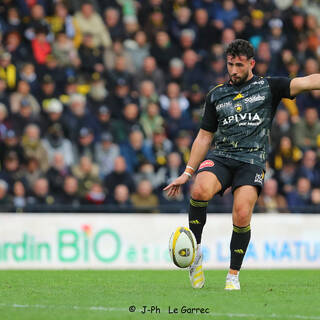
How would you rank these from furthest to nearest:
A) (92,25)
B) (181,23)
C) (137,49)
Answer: (181,23) → (137,49) → (92,25)

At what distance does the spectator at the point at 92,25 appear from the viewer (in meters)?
15.9

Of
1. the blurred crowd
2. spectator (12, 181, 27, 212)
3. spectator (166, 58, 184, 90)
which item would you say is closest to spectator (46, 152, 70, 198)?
the blurred crowd

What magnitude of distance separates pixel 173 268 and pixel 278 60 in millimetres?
5741

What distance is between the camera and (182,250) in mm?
7938

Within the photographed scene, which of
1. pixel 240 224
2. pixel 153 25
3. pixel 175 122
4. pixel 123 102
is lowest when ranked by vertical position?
pixel 175 122

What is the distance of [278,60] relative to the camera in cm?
1736

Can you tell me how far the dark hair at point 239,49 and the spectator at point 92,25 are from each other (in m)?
8.06

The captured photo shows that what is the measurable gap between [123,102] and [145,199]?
1.96 meters

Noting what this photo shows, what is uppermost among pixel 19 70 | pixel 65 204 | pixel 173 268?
pixel 19 70
